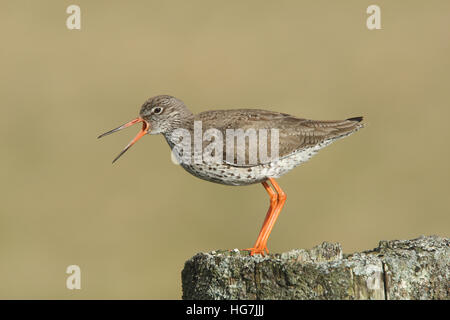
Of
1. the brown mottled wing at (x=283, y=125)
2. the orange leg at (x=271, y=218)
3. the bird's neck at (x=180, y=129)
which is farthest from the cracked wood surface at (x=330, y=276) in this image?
the bird's neck at (x=180, y=129)

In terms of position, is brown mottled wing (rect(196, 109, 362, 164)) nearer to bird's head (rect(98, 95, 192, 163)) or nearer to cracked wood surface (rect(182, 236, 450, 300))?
bird's head (rect(98, 95, 192, 163))

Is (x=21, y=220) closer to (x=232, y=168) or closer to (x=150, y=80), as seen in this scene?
(x=150, y=80)

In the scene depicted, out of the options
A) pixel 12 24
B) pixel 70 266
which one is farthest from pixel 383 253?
pixel 12 24

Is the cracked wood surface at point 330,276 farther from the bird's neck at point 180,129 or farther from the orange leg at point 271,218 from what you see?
the bird's neck at point 180,129

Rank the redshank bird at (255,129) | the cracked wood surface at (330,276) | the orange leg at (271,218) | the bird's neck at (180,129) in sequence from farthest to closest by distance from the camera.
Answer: the bird's neck at (180,129), the redshank bird at (255,129), the orange leg at (271,218), the cracked wood surface at (330,276)

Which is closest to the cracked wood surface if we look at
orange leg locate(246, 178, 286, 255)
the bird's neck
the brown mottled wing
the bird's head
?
orange leg locate(246, 178, 286, 255)
